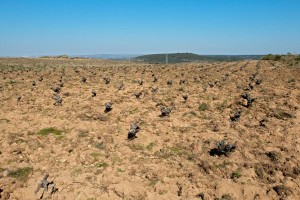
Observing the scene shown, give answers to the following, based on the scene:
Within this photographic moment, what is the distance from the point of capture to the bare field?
7.67 metres

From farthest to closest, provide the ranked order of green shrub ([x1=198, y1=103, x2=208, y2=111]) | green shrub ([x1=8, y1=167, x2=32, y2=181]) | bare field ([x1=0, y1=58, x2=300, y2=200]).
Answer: green shrub ([x1=198, y1=103, x2=208, y2=111])
green shrub ([x1=8, y1=167, x2=32, y2=181])
bare field ([x1=0, y1=58, x2=300, y2=200])

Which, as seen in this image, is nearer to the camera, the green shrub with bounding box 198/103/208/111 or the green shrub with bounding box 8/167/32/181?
the green shrub with bounding box 8/167/32/181

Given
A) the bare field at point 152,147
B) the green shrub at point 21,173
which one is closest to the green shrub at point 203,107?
the bare field at point 152,147

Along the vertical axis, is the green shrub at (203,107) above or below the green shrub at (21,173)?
above

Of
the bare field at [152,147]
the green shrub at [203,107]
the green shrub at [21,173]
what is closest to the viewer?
the bare field at [152,147]

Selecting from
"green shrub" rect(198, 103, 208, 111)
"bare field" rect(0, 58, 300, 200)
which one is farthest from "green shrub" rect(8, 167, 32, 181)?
"green shrub" rect(198, 103, 208, 111)

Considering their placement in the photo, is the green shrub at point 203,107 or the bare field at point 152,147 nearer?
the bare field at point 152,147

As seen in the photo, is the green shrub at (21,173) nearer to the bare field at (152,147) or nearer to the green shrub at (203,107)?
the bare field at (152,147)

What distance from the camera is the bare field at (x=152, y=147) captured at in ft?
25.2

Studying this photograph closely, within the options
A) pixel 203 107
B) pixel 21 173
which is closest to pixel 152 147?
pixel 21 173

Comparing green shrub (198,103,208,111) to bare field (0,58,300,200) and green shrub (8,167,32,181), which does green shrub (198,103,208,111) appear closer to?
bare field (0,58,300,200)

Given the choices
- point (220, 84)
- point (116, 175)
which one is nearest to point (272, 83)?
point (220, 84)

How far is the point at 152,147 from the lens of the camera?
995cm

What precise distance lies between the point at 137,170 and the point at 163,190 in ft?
3.88
